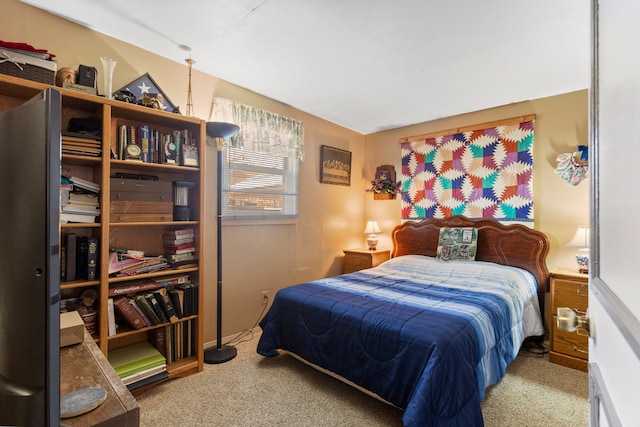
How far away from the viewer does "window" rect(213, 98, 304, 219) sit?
299 cm

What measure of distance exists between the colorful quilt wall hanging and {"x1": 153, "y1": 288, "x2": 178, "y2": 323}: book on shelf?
2.99 m

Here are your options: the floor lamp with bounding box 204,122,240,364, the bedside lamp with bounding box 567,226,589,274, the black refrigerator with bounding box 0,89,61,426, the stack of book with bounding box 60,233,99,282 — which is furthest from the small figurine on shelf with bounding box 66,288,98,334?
the bedside lamp with bounding box 567,226,589,274

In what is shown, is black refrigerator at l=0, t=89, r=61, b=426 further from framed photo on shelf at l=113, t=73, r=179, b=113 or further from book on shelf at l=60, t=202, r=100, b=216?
framed photo on shelf at l=113, t=73, r=179, b=113

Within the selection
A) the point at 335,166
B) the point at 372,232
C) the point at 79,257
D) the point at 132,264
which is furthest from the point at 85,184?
the point at 372,232

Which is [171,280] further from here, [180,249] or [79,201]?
[79,201]

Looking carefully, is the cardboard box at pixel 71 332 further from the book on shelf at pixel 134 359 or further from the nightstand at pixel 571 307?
the nightstand at pixel 571 307

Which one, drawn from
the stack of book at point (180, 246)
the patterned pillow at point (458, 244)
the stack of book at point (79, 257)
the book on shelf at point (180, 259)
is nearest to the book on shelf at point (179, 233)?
the stack of book at point (180, 246)

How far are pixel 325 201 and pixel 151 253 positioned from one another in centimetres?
215

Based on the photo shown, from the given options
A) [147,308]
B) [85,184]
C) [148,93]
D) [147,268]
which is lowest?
[147,308]

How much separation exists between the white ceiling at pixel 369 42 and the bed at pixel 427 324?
1589 millimetres

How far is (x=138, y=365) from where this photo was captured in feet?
6.71

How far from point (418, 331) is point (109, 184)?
2097 millimetres

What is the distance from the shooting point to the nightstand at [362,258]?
387cm

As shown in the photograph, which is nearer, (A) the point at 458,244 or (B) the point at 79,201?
(B) the point at 79,201
